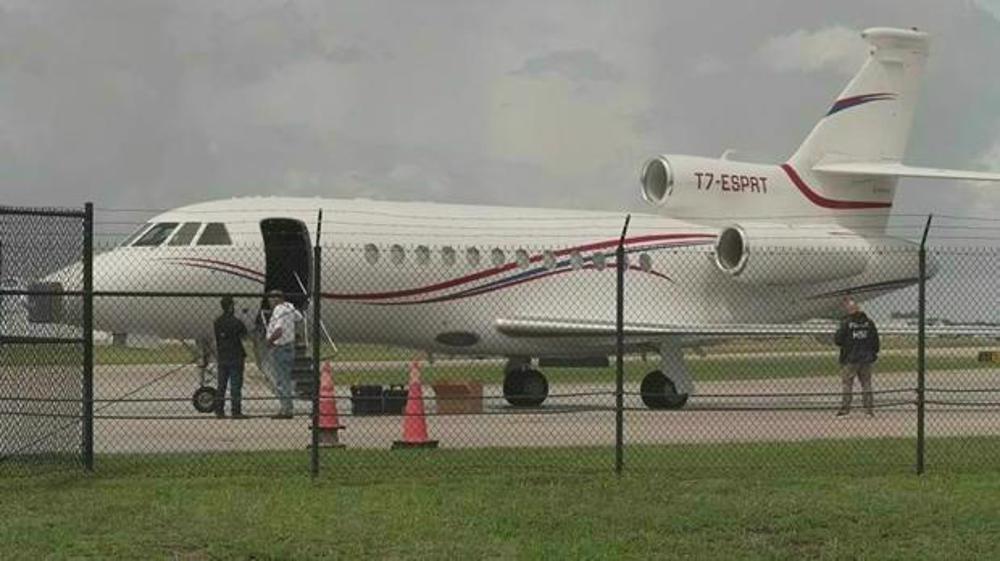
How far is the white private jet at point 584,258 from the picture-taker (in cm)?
2447

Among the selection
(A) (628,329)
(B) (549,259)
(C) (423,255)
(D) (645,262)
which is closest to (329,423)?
(C) (423,255)

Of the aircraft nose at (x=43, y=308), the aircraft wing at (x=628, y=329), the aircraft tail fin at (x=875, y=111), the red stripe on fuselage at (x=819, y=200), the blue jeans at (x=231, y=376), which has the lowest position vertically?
the blue jeans at (x=231, y=376)

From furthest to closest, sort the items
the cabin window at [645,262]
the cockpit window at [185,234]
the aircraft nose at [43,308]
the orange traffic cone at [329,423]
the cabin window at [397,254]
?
the cabin window at [645,262] → the cabin window at [397,254] → the cockpit window at [185,234] → the orange traffic cone at [329,423] → the aircraft nose at [43,308]

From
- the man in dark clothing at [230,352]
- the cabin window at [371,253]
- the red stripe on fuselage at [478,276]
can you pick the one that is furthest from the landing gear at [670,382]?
the man in dark clothing at [230,352]

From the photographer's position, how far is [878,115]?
31547 mm

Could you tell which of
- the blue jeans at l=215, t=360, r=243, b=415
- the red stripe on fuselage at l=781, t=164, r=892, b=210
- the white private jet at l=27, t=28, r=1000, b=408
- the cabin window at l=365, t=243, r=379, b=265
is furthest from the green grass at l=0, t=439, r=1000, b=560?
the red stripe on fuselage at l=781, t=164, r=892, b=210

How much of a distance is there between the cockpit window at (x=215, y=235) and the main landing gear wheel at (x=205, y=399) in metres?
2.29

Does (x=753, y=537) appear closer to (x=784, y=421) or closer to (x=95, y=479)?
(x=95, y=479)

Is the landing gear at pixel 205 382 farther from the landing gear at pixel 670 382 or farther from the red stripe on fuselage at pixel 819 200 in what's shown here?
the red stripe on fuselage at pixel 819 200

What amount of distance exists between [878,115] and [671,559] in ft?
72.5

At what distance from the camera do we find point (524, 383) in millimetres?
27641

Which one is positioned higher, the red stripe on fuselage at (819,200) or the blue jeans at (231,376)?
the red stripe on fuselage at (819,200)

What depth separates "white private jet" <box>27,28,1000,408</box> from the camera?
80.3 ft

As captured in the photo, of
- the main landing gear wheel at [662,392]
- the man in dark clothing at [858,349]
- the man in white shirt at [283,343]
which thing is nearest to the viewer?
the man in white shirt at [283,343]
